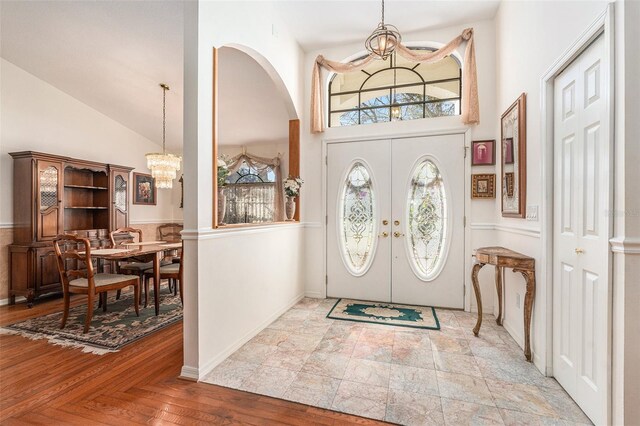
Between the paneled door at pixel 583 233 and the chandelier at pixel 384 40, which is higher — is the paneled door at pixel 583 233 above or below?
below

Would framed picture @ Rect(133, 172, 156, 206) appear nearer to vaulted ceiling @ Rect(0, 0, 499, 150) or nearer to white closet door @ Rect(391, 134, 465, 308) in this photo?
vaulted ceiling @ Rect(0, 0, 499, 150)

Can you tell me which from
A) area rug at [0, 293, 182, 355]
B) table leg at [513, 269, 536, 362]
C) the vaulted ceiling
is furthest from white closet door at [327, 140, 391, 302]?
area rug at [0, 293, 182, 355]

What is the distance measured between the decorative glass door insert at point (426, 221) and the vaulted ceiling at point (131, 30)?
175 centimetres

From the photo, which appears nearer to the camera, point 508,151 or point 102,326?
point 508,151

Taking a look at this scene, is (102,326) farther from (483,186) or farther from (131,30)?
(483,186)

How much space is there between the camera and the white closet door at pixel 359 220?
3.79m

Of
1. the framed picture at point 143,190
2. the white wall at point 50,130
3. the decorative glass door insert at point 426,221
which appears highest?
the white wall at point 50,130

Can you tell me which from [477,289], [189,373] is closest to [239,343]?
[189,373]

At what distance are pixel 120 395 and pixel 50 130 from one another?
438cm

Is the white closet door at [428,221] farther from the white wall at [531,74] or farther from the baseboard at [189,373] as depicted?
the baseboard at [189,373]

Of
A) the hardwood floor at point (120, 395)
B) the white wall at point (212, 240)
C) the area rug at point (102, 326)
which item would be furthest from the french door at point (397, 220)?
the hardwood floor at point (120, 395)

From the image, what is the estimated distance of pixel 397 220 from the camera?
3.73 metres

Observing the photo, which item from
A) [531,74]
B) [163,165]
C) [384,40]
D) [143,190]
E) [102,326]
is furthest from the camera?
[143,190]

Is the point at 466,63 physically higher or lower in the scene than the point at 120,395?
higher
